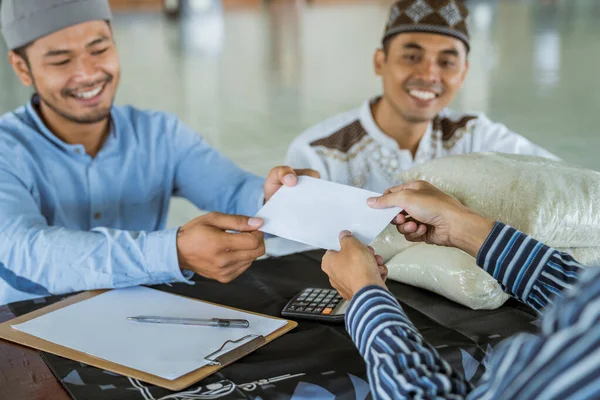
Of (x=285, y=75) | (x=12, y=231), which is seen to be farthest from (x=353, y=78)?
(x=12, y=231)

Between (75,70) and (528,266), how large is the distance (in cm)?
144

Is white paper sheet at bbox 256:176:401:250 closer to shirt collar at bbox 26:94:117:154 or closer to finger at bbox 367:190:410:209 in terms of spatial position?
finger at bbox 367:190:410:209

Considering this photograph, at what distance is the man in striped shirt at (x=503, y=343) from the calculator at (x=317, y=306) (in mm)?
168

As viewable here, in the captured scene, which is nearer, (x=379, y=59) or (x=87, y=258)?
(x=87, y=258)

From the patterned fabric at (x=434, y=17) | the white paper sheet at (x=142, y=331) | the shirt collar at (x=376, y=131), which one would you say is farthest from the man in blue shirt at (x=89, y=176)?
the patterned fabric at (x=434, y=17)

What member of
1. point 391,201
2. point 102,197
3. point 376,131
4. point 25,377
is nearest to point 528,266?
point 391,201

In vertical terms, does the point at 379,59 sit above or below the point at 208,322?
above

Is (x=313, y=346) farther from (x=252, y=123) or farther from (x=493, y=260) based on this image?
(x=252, y=123)

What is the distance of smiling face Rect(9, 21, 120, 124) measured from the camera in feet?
6.81

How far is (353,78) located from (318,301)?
25.4ft

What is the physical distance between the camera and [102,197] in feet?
7.25

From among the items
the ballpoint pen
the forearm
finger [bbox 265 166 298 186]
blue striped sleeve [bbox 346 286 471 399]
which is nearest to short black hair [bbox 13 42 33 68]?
the forearm

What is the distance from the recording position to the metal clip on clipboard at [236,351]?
44.2 inches

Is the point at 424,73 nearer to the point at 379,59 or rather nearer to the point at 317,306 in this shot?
the point at 379,59
